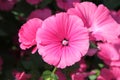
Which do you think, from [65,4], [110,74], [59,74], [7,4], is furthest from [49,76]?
[7,4]

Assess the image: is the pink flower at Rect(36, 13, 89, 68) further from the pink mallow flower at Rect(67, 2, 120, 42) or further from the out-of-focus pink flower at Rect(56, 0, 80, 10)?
the out-of-focus pink flower at Rect(56, 0, 80, 10)

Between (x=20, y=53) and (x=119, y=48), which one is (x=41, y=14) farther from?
(x=20, y=53)

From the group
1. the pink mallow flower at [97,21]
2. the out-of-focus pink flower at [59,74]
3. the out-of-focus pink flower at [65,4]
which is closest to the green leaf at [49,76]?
the out-of-focus pink flower at [59,74]

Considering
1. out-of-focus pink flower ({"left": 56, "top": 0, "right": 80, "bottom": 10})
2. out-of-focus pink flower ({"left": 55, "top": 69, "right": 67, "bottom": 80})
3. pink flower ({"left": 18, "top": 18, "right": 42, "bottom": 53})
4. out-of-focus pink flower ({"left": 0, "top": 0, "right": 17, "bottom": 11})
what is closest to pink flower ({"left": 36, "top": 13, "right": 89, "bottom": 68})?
pink flower ({"left": 18, "top": 18, "right": 42, "bottom": 53})

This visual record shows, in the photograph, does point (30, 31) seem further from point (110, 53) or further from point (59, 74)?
point (110, 53)

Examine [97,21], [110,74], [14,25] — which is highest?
[97,21]

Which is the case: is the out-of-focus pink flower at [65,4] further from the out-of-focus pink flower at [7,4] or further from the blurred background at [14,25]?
the out-of-focus pink flower at [7,4]

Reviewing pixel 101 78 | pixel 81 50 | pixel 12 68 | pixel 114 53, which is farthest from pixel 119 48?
pixel 12 68
